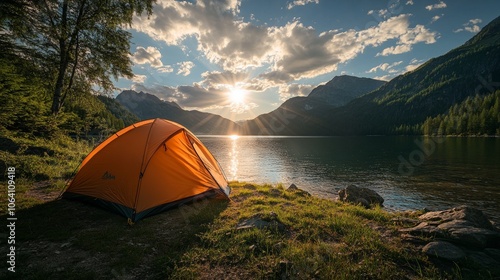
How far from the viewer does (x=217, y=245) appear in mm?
6609

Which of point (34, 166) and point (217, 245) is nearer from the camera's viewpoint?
point (217, 245)

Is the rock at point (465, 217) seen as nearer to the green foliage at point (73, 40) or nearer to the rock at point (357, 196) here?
the rock at point (357, 196)

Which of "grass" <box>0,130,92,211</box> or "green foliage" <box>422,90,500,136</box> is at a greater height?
"green foliage" <box>422,90,500,136</box>

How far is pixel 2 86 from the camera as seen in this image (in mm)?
10219

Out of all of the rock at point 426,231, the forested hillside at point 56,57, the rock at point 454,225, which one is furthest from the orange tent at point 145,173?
the rock at point 454,225

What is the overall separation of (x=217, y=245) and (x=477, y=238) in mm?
7153

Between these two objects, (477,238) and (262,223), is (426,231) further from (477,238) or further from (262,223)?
(262,223)

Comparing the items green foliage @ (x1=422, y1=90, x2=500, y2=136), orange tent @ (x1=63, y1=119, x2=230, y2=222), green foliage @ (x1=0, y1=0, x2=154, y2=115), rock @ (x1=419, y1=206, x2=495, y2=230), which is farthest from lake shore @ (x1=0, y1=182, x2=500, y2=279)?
green foliage @ (x1=422, y1=90, x2=500, y2=136)

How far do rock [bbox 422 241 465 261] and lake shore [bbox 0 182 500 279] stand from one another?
0.14 metres

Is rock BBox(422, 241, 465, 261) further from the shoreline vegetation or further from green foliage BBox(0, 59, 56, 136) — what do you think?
green foliage BBox(0, 59, 56, 136)

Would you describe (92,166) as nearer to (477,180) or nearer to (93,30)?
(93,30)

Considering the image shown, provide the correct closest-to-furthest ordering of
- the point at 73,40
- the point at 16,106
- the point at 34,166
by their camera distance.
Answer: the point at 16,106, the point at 34,166, the point at 73,40

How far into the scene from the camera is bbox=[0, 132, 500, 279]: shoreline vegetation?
5.36 m

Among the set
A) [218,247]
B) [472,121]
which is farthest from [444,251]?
[472,121]
